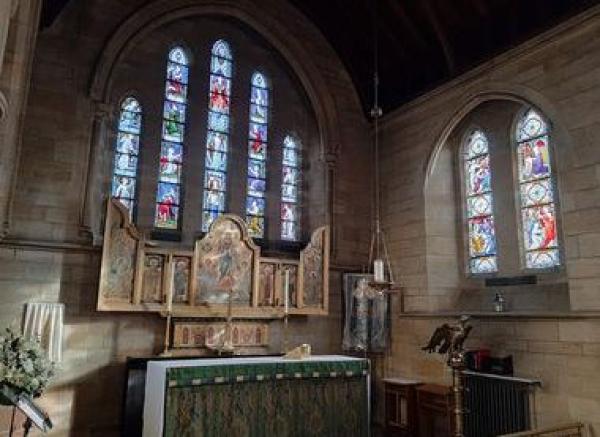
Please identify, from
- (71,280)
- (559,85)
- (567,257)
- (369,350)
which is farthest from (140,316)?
(559,85)

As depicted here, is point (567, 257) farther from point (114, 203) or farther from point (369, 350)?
point (114, 203)

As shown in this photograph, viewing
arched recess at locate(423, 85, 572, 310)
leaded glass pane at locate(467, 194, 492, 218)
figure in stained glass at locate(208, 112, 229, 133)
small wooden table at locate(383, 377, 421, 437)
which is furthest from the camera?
figure in stained glass at locate(208, 112, 229, 133)

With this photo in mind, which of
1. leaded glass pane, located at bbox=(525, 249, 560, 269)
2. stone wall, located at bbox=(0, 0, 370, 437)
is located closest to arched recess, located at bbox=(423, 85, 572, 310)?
leaded glass pane, located at bbox=(525, 249, 560, 269)

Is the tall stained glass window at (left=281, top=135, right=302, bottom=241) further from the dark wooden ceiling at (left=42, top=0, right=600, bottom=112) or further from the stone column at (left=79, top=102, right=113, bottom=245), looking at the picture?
the stone column at (left=79, top=102, right=113, bottom=245)

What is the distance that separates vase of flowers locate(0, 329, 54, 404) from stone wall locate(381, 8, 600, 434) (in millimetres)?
4879

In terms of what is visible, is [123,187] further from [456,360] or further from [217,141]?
[456,360]

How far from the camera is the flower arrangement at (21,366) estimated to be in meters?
3.50

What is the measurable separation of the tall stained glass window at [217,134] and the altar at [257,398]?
2905mm

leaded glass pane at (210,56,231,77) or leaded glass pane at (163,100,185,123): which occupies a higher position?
leaded glass pane at (210,56,231,77)

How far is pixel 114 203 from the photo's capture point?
19.2 ft

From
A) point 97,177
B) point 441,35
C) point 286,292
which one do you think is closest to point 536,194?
point 441,35

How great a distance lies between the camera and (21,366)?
11.8ft

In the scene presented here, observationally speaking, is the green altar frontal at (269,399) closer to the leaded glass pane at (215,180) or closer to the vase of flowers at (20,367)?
the vase of flowers at (20,367)

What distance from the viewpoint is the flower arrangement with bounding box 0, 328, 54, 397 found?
3.50 m
